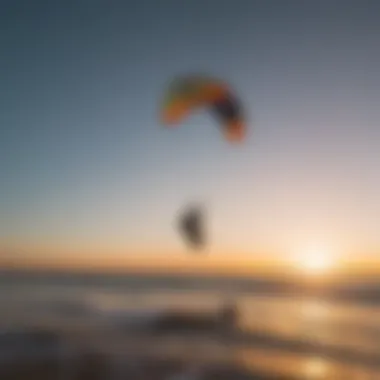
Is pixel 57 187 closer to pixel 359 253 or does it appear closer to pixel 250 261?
pixel 250 261

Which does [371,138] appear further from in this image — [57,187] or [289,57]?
[57,187]

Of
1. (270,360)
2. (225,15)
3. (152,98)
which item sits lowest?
(270,360)

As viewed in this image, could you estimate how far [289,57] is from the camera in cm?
190

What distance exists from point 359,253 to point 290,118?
1.19ft

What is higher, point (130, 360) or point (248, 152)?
point (248, 152)

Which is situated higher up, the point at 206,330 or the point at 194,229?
the point at 194,229

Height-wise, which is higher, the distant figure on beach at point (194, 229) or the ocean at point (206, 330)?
the distant figure on beach at point (194, 229)

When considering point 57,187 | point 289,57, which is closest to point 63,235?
point 57,187

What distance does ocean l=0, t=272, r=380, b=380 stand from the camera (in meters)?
1.83

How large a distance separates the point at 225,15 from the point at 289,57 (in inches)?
7.4

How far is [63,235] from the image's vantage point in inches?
73.5

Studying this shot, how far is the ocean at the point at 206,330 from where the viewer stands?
1825 millimetres

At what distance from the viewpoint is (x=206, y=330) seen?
1.87m

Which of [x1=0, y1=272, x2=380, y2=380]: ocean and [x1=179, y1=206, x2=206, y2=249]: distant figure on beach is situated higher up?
[x1=179, y1=206, x2=206, y2=249]: distant figure on beach
